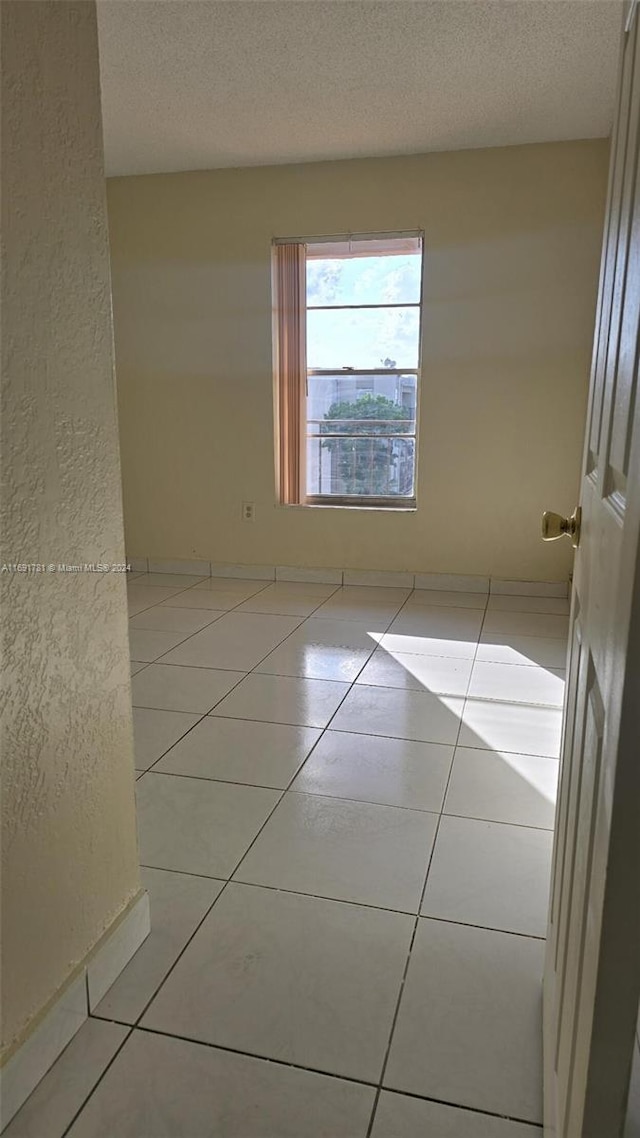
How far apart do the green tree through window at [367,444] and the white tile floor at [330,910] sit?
1.67m

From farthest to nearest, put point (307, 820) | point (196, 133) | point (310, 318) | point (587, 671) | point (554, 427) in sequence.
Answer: point (310, 318)
point (554, 427)
point (196, 133)
point (307, 820)
point (587, 671)

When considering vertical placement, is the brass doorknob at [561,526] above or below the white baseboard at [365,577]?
above

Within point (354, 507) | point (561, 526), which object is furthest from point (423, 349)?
point (561, 526)

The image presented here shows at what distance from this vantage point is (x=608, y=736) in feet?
2.06

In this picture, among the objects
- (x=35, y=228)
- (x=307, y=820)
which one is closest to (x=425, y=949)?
(x=307, y=820)

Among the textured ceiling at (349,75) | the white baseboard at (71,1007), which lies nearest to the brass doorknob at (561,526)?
the white baseboard at (71,1007)

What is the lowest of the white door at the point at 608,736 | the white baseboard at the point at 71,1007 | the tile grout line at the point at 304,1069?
the tile grout line at the point at 304,1069

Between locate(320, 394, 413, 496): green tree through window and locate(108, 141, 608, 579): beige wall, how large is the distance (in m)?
0.19

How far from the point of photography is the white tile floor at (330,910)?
1.17 metres

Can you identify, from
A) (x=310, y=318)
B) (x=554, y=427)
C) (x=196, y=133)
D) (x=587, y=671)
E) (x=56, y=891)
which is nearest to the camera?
(x=587, y=671)

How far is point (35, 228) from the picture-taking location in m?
1.06

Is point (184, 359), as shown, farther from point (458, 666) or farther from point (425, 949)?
point (425, 949)

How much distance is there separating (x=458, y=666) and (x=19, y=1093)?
7.65ft

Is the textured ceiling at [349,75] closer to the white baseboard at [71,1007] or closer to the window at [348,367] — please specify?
the window at [348,367]
